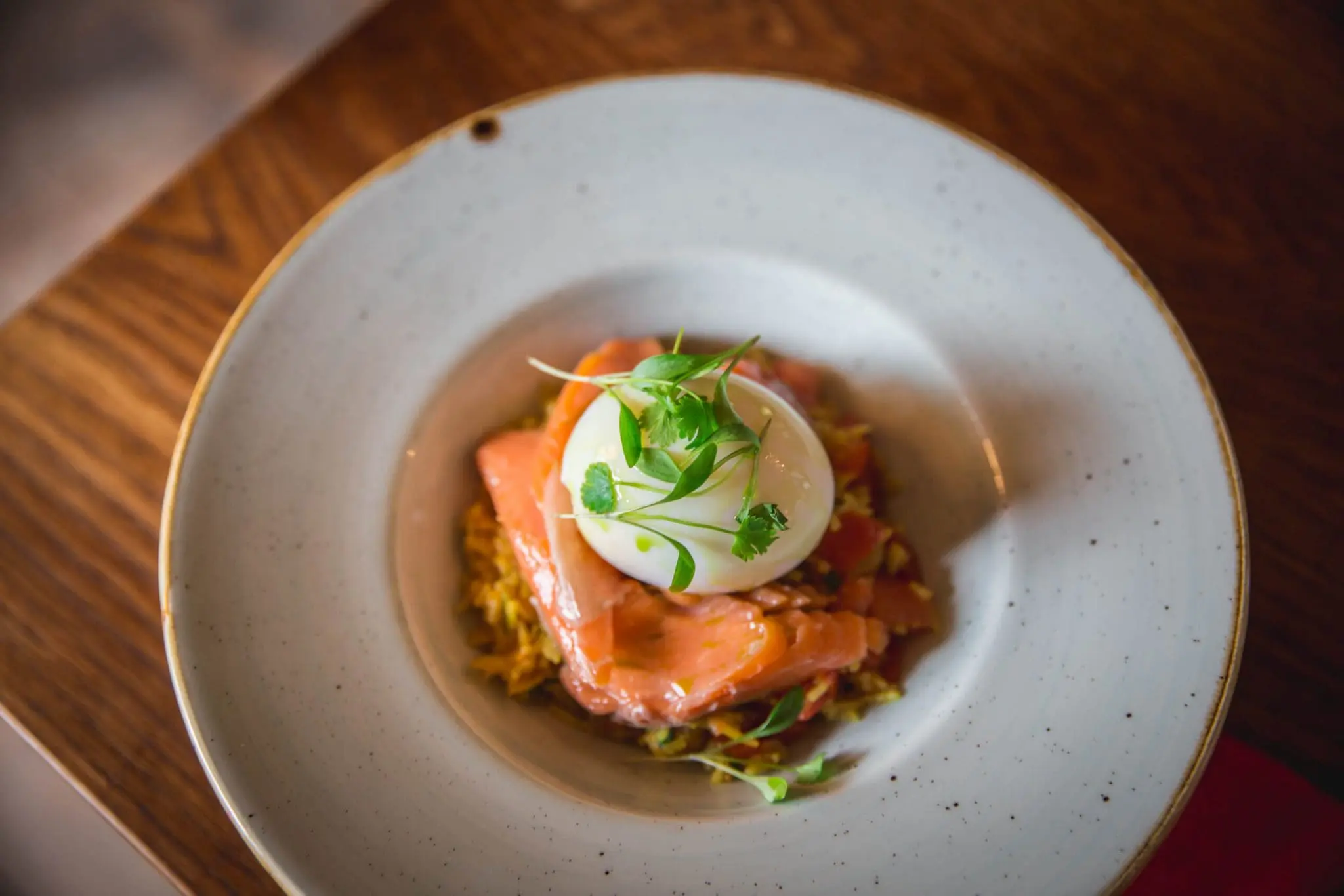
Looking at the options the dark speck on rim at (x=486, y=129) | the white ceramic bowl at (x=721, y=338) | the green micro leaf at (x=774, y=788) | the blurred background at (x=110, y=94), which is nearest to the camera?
the white ceramic bowl at (x=721, y=338)

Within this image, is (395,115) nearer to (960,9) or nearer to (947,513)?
(960,9)

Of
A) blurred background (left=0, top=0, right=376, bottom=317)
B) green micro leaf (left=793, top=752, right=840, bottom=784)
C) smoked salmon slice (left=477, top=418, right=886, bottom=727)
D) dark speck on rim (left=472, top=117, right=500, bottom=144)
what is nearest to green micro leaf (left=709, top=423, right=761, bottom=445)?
smoked salmon slice (left=477, top=418, right=886, bottom=727)

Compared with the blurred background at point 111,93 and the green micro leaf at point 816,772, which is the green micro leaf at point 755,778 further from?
the blurred background at point 111,93

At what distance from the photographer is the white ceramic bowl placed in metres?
1.26

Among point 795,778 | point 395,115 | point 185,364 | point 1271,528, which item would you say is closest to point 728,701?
point 795,778

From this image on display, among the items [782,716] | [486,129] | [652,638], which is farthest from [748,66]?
[782,716]

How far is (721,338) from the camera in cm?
182

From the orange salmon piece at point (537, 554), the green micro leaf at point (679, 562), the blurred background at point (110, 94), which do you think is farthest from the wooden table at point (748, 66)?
the blurred background at point (110, 94)

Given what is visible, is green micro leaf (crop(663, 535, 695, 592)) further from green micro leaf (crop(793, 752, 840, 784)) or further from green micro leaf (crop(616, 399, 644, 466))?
green micro leaf (crop(793, 752, 840, 784))

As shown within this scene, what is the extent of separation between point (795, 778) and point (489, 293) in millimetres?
1008

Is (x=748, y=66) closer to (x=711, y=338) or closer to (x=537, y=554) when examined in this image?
(x=711, y=338)

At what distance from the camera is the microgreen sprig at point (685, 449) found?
1.38m

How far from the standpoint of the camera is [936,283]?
5.32 ft

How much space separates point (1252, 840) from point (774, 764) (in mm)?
821
